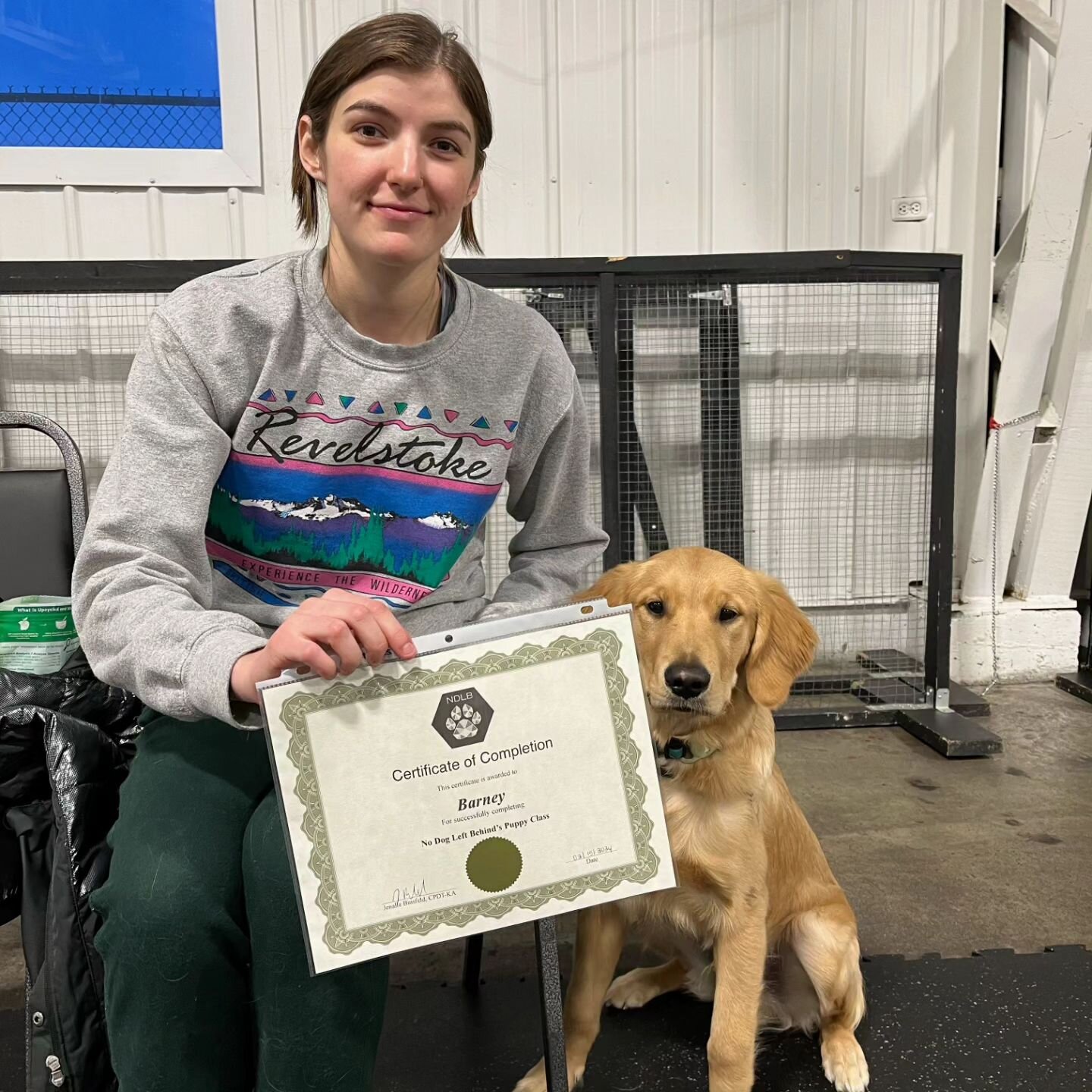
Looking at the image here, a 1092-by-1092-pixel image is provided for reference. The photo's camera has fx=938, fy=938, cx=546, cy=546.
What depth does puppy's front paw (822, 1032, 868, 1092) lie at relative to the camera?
1.45m

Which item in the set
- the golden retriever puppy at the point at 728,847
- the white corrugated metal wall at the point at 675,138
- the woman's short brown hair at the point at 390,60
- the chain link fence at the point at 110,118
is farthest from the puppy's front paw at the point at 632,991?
the chain link fence at the point at 110,118

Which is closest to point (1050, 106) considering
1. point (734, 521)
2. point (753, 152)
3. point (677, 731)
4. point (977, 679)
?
point (753, 152)

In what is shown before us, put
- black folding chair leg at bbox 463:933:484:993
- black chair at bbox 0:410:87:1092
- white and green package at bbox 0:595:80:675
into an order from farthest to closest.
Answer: black chair at bbox 0:410:87:1092 < black folding chair leg at bbox 463:933:484:993 < white and green package at bbox 0:595:80:675

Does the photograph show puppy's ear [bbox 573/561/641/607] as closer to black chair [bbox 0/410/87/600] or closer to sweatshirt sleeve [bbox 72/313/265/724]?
sweatshirt sleeve [bbox 72/313/265/724]

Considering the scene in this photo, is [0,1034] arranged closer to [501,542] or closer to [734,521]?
[501,542]

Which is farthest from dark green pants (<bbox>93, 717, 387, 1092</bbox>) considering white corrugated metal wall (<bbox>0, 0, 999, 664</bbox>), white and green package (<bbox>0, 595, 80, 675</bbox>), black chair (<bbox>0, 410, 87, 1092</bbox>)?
white corrugated metal wall (<bbox>0, 0, 999, 664</bbox>)

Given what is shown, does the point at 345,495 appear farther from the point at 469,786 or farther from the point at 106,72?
the point at 106,72

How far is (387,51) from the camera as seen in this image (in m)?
1.07

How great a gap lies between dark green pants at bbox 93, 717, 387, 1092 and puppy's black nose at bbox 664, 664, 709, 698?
22.9 inches

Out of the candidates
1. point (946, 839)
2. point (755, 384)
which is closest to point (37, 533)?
point (946, 839)

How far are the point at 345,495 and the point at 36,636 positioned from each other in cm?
51

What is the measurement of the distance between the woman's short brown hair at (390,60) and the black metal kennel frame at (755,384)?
60.8 inches

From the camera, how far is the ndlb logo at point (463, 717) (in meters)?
0.90

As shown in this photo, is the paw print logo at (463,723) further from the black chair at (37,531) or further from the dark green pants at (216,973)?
the black chair at (37,531)
